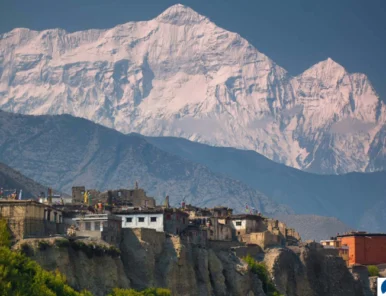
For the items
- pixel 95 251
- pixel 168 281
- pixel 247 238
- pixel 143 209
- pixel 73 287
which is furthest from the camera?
pixel 247 238

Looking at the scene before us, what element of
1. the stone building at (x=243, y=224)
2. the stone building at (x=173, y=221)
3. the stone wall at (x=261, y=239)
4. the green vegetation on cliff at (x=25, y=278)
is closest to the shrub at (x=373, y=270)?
the stone building at (x=243, y=224)

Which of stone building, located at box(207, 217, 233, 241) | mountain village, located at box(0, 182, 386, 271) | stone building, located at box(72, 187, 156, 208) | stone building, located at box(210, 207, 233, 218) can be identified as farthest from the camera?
stone building, located at box(210, 207, 233, 218)

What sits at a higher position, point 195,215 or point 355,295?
point 195,215

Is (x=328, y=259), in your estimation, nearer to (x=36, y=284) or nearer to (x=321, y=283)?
(x=321, y=283)

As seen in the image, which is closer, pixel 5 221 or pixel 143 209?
pixel 5 221

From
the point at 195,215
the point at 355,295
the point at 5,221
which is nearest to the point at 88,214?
the point at 5,221

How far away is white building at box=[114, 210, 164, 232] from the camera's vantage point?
134 meters

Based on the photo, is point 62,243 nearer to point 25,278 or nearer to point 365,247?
A: point 25,278

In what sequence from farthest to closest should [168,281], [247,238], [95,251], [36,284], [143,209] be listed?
1. [247,238]
2. [143,209]
3. [168,281]
4. [95,251]
5. [36,284]

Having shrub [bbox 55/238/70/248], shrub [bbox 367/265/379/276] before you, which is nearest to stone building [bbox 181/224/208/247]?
shrub [bbox 55/238/70/248]

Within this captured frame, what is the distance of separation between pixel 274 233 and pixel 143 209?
29000 mm

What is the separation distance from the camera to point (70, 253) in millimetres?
107062

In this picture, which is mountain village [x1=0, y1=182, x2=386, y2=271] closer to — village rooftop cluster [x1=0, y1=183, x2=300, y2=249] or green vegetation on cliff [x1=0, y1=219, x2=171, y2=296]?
village rooftop cluster [x1=0, y1=183, x2=300, y2=249]

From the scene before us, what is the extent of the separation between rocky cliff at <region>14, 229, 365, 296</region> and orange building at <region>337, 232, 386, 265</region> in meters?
28.7
